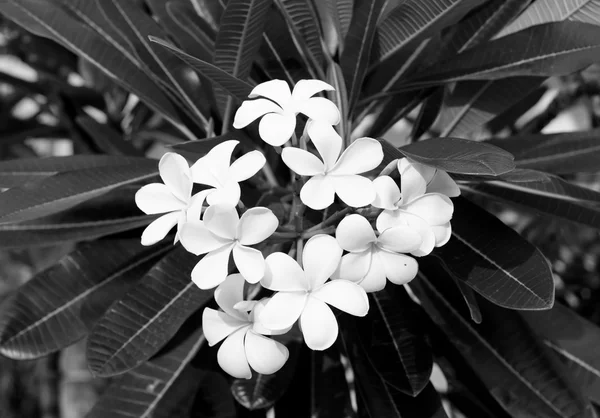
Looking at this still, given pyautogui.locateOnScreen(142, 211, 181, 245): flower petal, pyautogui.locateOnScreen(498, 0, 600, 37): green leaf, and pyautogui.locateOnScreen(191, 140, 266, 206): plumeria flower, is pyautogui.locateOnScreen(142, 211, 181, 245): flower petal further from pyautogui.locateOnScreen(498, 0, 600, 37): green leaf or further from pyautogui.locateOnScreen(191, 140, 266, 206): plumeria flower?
pyautogui.locateOnScreen(498, 0, 600, 37): green leaf

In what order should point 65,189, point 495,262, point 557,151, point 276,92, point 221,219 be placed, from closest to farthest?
point 221,219 → point 276,92 → point 495,262 → point 65,189 → point 557,151

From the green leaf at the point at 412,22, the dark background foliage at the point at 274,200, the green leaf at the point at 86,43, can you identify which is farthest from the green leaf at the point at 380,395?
the green leaf at the point at 86,43

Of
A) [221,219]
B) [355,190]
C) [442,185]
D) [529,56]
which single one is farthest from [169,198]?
[529,56]

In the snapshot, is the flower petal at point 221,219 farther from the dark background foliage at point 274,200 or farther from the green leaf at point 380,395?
the green leaf at point 380,395

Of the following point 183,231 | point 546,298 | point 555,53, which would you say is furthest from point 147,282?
point 555,53

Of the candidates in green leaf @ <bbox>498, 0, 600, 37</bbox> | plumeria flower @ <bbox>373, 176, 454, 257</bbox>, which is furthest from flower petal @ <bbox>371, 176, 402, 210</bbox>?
green leaf @ <bbox>498, 0, 600, 37</bbox>

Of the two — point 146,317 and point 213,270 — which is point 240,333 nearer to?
point 213,270

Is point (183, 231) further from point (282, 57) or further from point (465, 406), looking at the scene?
point (465, 406)
